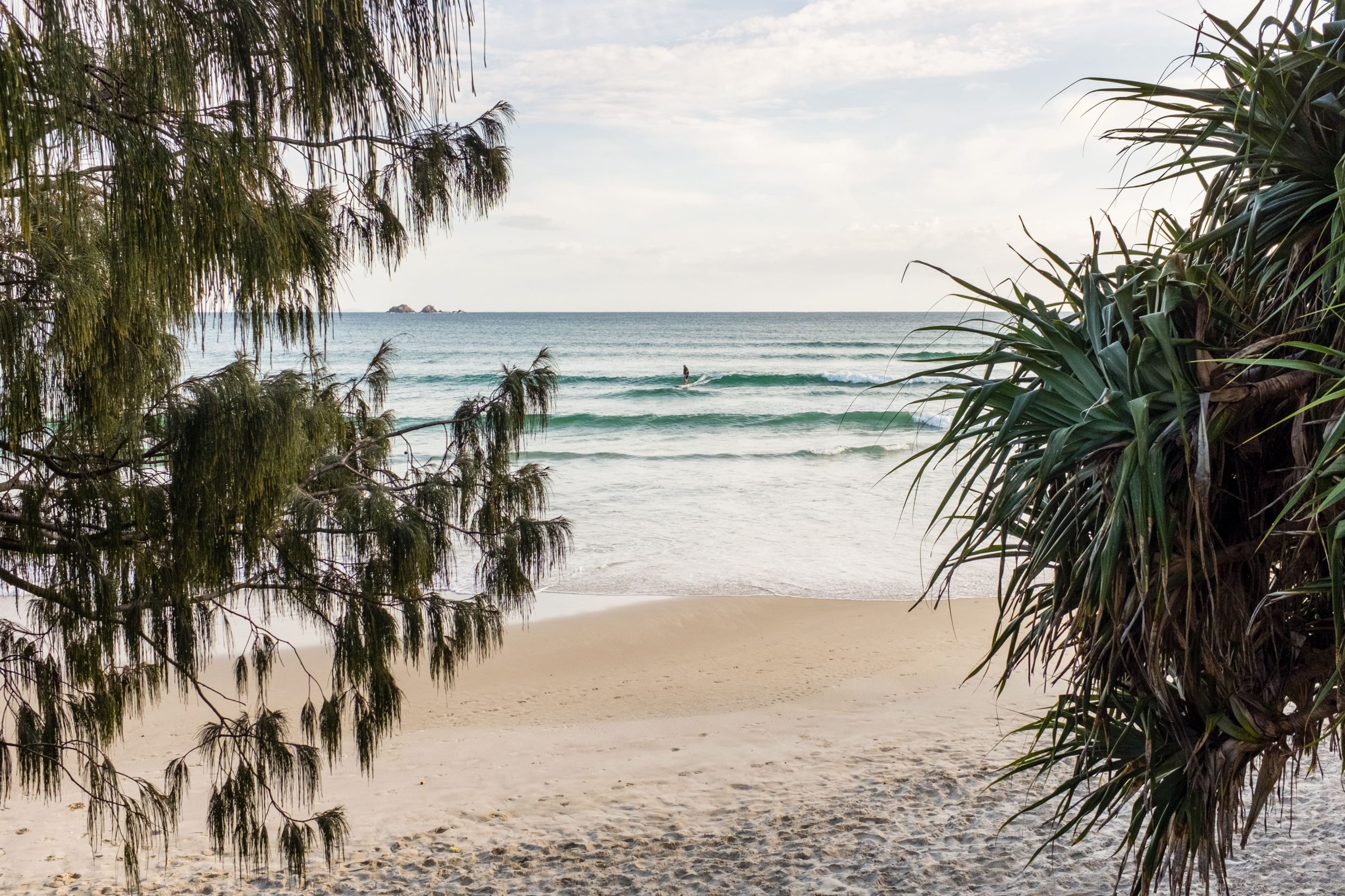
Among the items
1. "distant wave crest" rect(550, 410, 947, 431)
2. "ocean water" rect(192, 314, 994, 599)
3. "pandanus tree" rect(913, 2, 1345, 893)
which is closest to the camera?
"pandanus tree" rect(913, 2, 1345, 893)

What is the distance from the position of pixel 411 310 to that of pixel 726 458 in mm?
72737

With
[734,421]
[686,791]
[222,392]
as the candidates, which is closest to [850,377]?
[734,421]

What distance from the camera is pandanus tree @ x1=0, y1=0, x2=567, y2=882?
1478 mm

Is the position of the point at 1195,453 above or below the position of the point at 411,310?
below

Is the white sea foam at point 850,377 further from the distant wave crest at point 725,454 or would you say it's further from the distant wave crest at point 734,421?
the distant wave crest at point 725,454

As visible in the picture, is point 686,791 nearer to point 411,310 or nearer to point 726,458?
point 726,458

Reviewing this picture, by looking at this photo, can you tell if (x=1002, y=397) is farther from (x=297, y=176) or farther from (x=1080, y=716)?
(x=297, y=176)

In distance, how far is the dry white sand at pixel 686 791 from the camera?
4.15m

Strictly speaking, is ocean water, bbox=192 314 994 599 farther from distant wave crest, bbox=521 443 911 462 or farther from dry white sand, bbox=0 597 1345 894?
dry white sand, bbox=0 597 1345 894

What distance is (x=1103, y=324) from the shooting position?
2.31 metres

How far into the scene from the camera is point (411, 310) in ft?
280

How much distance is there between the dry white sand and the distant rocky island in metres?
78.2

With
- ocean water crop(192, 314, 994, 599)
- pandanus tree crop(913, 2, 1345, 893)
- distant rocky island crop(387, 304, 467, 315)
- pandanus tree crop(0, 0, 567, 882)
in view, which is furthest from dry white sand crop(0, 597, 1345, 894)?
distant rocky island crop(387, 304, 467, 315)

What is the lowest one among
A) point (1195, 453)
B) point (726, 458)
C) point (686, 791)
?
point (686, 791)
